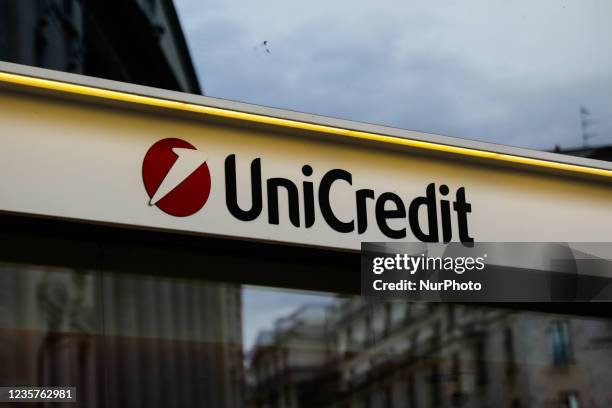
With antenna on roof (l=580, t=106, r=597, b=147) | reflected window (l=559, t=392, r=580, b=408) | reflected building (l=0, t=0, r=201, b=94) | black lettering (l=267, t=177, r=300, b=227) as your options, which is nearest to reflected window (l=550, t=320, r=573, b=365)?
reflected window (l=559, t=392, r=580, b=408)

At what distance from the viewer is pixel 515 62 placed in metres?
11.0

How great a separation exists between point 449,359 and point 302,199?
7.00 feet

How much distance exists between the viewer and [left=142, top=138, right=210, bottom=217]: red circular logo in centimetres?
851

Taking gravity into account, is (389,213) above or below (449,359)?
above

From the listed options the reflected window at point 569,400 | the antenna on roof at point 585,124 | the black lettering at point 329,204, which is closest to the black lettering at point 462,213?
the black lettering at point 329,204

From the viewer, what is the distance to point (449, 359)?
33.2 ft

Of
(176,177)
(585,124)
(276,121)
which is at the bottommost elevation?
(176,177)

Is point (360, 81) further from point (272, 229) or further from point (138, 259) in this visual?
point (138, 259)

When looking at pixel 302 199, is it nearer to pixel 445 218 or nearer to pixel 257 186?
pixel 257 186

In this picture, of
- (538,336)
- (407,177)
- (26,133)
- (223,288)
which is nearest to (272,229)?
(223,288)

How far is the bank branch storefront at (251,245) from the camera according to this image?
820cm

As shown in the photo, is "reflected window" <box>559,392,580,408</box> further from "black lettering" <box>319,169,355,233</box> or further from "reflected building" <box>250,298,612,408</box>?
"black lettering" <box>319,169,355,233</box>

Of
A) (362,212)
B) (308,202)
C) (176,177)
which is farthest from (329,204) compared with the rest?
(176,177)

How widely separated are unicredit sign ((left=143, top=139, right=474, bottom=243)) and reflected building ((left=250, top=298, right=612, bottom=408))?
74 cm
